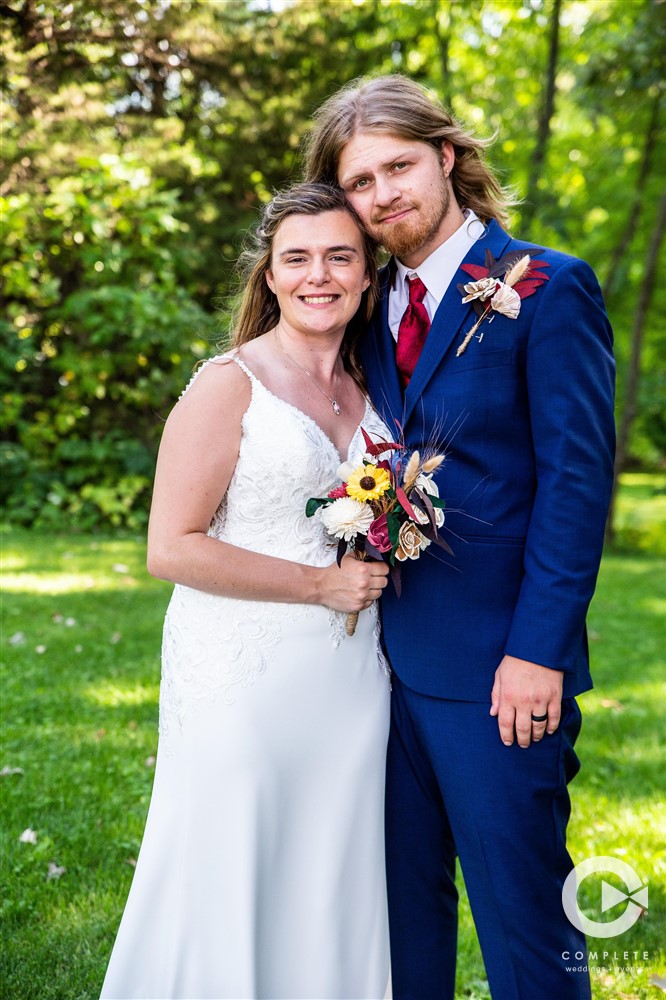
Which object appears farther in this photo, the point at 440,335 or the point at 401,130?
the point at 401,130

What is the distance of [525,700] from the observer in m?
2.29

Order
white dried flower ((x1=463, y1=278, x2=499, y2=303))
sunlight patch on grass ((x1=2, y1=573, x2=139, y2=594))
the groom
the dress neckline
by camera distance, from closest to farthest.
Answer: the groom
white dried flower ((x1=463, y1=278, x2=499, y2=303))
the dress neckline
sunlight patch on grass ((x1=2, y1=573, x2=139, y2=594))

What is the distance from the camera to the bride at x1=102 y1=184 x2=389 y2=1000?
Result: 2.38 m

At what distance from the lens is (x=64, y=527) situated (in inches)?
369

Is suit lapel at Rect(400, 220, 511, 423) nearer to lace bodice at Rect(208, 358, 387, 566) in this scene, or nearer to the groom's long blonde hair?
lace bodice at Rect(208, 358, 387, 566)

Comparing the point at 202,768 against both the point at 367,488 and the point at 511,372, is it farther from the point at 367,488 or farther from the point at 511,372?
the point at 511,372

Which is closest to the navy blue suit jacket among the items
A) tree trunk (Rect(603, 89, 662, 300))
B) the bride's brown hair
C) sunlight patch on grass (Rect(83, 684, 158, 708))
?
the bride's brown hair

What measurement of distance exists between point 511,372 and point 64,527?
306 inches

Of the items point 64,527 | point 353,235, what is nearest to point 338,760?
point 353,235

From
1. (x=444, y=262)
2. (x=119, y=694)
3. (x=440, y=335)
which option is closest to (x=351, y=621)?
(x=440, y=335)

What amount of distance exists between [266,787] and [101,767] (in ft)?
6.80

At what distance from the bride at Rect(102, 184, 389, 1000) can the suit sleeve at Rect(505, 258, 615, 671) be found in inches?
16.8

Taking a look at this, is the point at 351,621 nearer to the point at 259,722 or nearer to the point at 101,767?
the point at 259,722

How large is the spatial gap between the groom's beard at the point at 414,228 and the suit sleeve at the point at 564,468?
0.49m
